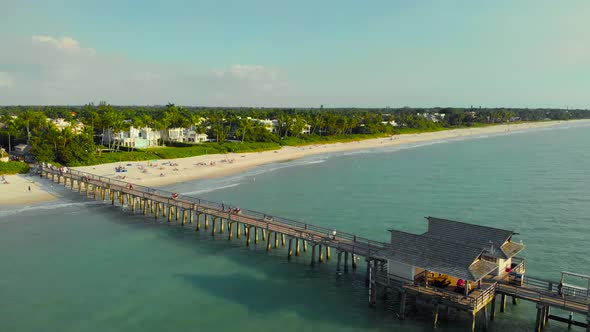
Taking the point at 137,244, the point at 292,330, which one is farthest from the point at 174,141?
the point at 292,330

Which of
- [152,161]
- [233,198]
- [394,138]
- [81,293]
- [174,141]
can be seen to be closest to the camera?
[81,293]

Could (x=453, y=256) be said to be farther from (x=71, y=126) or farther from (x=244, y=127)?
(x=244, y=127)

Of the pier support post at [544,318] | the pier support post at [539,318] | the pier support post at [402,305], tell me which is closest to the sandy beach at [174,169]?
the pier support post at [402,305]

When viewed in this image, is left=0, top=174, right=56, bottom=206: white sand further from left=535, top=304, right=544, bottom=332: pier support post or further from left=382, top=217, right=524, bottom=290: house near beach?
left=535, top=304, right=544, bottom=332: pier support post

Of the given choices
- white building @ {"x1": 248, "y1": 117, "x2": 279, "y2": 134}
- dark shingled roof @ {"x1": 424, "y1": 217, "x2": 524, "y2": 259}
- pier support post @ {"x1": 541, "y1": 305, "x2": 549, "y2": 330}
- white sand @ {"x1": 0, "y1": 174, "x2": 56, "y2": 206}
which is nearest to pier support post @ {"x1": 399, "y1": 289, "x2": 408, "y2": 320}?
dark shingled roof @ {"x1": 424, "y1": 217, "x2": 524, "y2": 259}

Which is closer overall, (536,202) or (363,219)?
(363,219)

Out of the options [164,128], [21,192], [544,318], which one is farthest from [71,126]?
[544,318]

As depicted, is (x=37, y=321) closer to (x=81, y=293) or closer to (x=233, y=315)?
(x=81, y=293)
